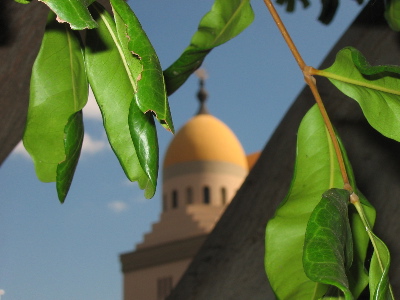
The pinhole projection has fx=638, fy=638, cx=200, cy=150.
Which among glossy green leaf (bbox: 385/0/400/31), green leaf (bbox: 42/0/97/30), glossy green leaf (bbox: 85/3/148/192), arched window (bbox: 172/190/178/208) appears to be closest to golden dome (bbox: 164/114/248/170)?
arched window (bbox: 172/190/178/208)

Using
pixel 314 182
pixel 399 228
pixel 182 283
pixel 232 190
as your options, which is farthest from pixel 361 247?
pixel 232 190

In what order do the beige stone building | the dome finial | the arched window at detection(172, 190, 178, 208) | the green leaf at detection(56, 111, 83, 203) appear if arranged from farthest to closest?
the dome finial, the arched window at detection(172, 190, 178, 208), the beige stone building, the green leaf at detection(56, 111, 83, 203)

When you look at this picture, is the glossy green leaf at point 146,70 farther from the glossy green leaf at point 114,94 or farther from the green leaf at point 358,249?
the green leaf at point 358,249

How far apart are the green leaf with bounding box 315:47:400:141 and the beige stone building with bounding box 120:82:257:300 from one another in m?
10.7

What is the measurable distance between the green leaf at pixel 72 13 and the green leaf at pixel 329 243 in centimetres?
13

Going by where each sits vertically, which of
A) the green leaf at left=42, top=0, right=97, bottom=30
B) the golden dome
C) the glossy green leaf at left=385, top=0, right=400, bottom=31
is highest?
the golden dome

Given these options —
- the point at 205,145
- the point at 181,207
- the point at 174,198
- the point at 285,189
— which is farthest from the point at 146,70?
the point at 205,145

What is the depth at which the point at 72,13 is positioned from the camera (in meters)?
0.22

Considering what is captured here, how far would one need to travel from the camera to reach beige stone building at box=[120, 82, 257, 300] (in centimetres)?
1112

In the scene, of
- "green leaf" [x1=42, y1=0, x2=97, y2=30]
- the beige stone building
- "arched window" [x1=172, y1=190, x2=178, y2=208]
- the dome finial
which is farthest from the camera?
the dome finial

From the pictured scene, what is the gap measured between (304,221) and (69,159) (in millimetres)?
147

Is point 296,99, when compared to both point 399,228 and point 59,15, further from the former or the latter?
point 59,15

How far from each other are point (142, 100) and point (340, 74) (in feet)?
0.49

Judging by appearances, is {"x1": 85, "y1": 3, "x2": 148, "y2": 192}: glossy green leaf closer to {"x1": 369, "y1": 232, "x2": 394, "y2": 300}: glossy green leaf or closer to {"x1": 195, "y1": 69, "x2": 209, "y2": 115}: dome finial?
{"x1": 369, "y1": 232, "x2": 394, "y2": 300}: glossy green leaf
